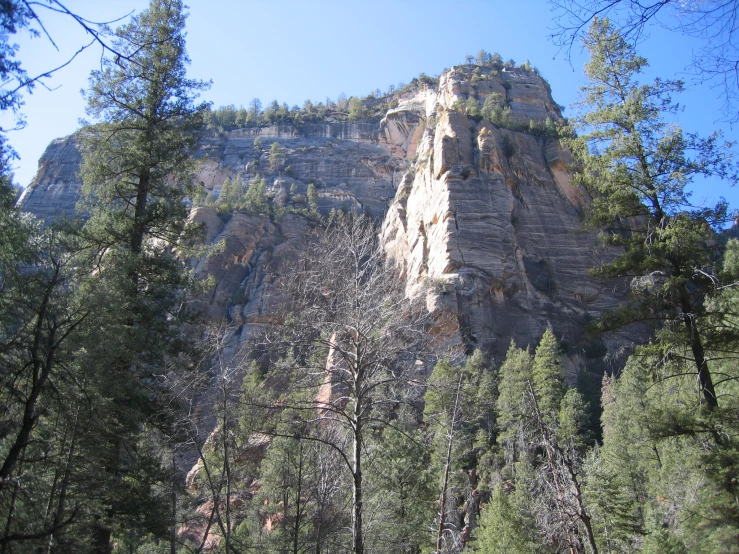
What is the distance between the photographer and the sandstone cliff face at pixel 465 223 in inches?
1738

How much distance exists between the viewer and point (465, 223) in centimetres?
4875

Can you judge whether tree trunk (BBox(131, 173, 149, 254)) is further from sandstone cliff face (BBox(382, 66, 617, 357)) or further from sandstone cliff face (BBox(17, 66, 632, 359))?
sandstone cliff face (BBox(382, 66, 617, 357))

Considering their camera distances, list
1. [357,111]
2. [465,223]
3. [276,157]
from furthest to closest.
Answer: [357,111] < [276,157] < [465,223]

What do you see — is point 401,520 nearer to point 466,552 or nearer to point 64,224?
point 466,552

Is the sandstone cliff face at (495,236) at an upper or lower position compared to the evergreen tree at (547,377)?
upper

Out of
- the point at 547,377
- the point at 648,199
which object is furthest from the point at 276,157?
the point at 648,199

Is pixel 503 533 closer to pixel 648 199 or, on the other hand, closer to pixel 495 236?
pixel 648 199

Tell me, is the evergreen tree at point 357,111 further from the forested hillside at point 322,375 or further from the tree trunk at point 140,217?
the tree trunk at point 140,217

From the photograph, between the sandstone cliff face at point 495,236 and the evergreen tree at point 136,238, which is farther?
the sandstone cliff face at point 495,236

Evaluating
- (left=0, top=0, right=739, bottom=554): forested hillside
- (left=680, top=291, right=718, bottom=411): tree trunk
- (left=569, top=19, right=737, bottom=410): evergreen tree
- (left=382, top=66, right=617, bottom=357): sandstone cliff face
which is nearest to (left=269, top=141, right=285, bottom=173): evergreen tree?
(left=382, top=66, right=617, bottom=357): sandstone cliff face

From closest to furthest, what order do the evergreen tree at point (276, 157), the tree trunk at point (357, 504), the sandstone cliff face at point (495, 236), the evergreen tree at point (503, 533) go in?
the tree trunk at point (357, 504) → the evergreen tree at point (503, 533) → the sandstone cliff face at point (495, 236) → the evergreen tree at point (276, 157)

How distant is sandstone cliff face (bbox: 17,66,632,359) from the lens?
145 ft

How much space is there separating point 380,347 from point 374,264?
122 centimetres

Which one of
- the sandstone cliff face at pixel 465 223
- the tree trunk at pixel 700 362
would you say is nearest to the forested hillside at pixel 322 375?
the tree trunk at pixel 700 362
